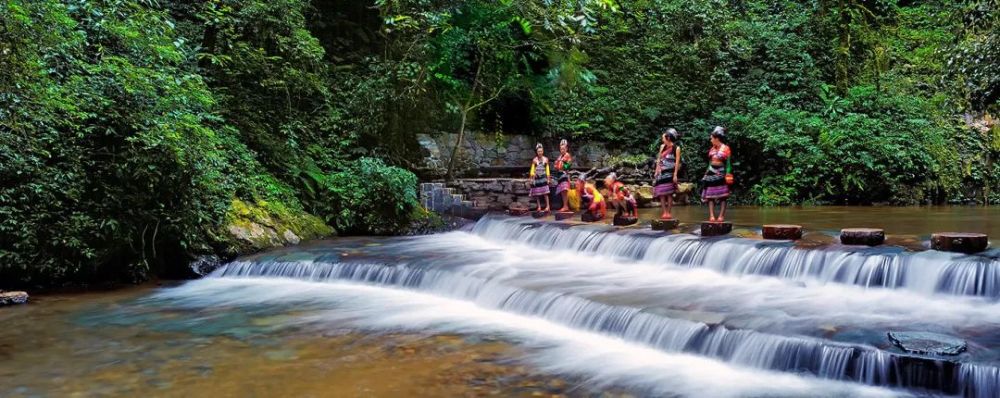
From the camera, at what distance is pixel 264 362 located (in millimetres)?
5805

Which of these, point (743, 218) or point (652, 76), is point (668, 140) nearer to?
point (743, 218)

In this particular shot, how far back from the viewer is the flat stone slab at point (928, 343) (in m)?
4.86

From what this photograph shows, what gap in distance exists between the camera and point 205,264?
10891 millimetres

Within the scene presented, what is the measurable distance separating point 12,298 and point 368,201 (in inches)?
267

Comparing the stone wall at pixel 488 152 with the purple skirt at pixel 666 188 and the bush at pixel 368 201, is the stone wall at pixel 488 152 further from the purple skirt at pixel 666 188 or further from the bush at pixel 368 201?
the purple skirt at pixel 666 188

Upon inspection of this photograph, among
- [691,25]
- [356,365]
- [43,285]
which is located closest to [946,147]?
[691,25]

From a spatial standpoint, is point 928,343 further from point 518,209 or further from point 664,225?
point 518,209

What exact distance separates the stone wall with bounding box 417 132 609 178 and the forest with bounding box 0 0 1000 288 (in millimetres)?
449

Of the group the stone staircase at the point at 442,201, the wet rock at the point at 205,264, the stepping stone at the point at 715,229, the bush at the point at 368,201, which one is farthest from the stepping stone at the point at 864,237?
the wet rock at the point at 205,264

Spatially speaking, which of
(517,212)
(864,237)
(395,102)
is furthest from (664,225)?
(395,102)

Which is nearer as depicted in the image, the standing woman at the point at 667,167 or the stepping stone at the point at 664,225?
the standing woman at the point at 667,167

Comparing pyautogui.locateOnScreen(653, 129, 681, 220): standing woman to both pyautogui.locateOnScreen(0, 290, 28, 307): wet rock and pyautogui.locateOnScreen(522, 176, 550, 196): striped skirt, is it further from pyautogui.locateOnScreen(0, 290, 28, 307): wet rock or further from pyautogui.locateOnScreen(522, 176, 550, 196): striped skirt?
pyautogui.locateOnScreen(0, 290, 28, 307): wet rock

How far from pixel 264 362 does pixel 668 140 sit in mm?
6683

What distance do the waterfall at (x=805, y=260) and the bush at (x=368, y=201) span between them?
163 inches
